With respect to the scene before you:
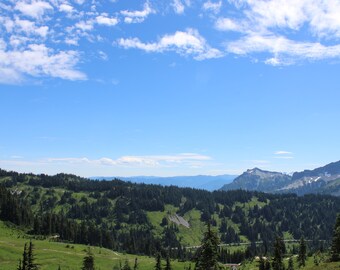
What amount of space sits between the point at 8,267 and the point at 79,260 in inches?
1224

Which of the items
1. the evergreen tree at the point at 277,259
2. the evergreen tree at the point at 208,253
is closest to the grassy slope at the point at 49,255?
the evergreen tree at the point at 277,259

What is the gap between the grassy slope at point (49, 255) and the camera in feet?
443

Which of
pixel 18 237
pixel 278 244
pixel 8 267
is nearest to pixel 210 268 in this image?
pixel 278 244

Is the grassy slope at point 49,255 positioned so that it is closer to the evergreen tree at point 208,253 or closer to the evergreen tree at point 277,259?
the evergreen tree at point 277,259

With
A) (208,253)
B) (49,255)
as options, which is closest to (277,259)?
(208,253)

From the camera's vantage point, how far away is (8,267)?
123 metres

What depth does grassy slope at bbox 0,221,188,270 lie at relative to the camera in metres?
135

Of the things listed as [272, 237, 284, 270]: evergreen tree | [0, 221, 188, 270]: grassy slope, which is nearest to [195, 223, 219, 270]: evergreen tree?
[272, 237, 284, 270]: evergreen tree

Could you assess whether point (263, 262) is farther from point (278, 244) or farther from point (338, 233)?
point (338, 233)

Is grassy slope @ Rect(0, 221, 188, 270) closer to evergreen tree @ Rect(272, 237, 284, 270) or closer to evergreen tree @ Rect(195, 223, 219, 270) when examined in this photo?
evergreen tree @ Rect(272, 237, 284, 270)

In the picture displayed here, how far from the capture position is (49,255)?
147 metres

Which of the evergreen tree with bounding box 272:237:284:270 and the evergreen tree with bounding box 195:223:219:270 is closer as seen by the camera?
the evergreen tree with bounding box 195:223:219:270

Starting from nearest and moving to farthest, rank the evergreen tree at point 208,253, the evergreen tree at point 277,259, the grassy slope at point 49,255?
the evergreen tree at point 208,253, the evergreen tree at point 277,259, the grassy slope at point 49,255

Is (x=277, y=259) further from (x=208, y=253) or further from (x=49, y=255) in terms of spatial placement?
(x=49, y=255)
